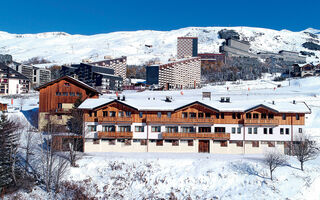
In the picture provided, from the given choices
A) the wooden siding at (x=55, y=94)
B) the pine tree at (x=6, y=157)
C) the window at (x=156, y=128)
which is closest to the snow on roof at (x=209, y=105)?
the window at (x=156, y=128)

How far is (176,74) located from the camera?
128375mm

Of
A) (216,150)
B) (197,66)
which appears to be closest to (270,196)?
(216,150)

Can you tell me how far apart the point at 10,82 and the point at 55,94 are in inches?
2162

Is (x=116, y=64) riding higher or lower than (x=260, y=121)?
higher

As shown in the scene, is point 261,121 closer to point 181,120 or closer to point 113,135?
point 181,120

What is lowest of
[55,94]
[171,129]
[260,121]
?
[171,129]

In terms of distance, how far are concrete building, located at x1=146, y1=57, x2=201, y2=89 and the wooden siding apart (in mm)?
64069

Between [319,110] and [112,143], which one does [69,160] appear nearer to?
[112,143]

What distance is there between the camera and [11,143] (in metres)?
33.0

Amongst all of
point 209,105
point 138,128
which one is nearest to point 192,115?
point 209,105

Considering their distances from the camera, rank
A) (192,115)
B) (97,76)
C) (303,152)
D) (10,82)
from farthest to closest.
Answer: (97,76) → (10,82) → (192,115) → (303,152)

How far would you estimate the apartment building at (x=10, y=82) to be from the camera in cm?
9325

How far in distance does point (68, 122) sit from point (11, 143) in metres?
11.2

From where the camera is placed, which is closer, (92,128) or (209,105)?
(209,105)
